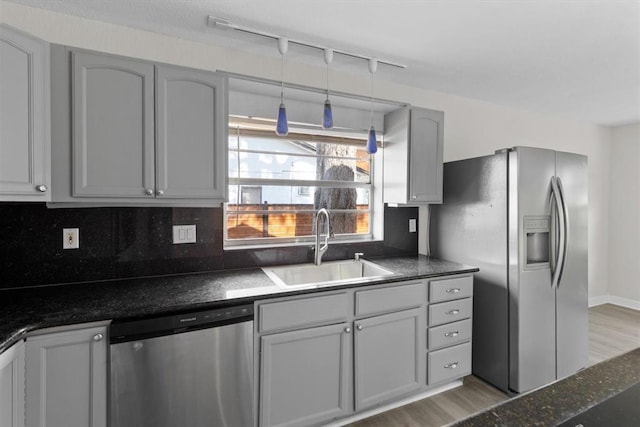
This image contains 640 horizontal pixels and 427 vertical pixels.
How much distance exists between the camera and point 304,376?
5.79ft

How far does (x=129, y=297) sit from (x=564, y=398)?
1740 millimetres

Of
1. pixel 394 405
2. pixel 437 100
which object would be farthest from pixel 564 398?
pixel 437 100

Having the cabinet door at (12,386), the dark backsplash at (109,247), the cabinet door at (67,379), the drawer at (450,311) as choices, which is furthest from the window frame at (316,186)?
the cabinet door at (12,386)

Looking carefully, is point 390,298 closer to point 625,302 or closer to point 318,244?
point 318,244

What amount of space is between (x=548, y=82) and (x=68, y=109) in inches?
136

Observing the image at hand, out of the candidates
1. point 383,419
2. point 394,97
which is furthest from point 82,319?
point 394,97

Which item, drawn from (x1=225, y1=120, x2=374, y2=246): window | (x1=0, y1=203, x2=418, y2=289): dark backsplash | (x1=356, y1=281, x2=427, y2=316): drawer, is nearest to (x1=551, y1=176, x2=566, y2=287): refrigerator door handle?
(x1=356, y1=281, x2=427, y2=316): drawer

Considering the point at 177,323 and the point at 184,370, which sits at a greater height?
the point at 177,323

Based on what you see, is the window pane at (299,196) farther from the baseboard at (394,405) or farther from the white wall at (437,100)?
the baseboard at (394,405)

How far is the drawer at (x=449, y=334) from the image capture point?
85.0 inches

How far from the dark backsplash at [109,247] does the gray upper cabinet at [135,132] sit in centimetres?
30

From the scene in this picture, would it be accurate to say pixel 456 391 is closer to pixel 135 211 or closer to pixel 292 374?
pixel 292 374

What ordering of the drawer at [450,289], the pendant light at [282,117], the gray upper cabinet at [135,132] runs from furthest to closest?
1. the drawer at [450,289]
2. the pendant light at [282,117]
3. the gray upper cabinet at [135,132]

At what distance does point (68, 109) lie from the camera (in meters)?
1.52
